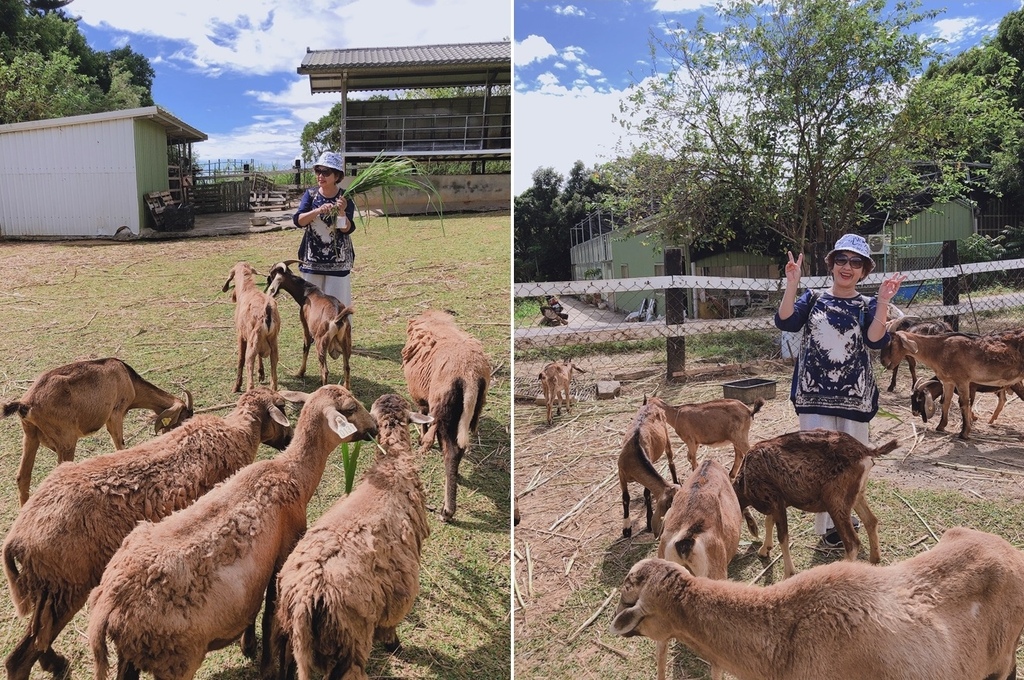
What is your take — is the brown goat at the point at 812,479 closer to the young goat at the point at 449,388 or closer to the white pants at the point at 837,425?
the white pants at the point at 837,425

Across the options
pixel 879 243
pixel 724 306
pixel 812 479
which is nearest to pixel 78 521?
pixel 812 479

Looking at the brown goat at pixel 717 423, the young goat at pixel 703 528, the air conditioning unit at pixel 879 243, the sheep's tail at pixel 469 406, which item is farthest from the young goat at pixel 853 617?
the air conditioning unit at pixel 879 243

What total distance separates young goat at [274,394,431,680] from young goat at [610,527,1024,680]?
0.91 meters

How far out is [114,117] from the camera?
1662cm

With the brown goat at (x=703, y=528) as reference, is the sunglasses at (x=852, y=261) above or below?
above

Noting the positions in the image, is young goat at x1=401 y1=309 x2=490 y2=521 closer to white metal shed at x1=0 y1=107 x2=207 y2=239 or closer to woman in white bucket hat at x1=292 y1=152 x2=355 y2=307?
woman in white bucket hat at x1=292 y1=152 x2=355 y2=307

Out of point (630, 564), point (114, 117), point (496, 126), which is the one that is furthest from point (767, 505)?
point (496, 126)

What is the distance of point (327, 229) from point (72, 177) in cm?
1363

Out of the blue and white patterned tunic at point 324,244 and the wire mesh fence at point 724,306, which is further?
the wire mesh fence at point 724,306

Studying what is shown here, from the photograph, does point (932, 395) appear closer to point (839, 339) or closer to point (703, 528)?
point (839, 339)

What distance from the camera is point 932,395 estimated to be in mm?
6492

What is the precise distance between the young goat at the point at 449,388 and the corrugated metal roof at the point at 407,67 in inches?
594

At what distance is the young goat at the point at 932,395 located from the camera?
6293mm

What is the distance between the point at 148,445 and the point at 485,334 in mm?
4746
